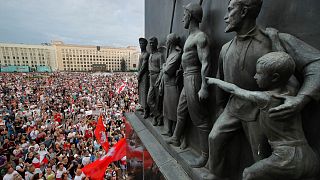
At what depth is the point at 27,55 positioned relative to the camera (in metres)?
127

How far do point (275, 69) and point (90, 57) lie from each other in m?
152

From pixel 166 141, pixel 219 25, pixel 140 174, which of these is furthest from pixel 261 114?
pixel 140 174

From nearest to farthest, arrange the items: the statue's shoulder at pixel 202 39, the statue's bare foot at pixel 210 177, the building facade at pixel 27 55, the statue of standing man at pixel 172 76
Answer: the statue's bare foot at pixel 210 177
the statue's shoulder at pixel 202 39
the statue of standing man at pixel 172 76
the building facade at pixel 27 55

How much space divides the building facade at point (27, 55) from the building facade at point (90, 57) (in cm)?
399

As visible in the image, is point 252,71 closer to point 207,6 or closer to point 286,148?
point 286,148

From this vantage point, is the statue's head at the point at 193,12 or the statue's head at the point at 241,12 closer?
the statue's head at the point at 241,12

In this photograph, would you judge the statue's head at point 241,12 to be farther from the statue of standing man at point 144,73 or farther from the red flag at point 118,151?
the red flag at point 118,151

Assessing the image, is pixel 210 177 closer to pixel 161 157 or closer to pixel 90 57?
pixel 161 157

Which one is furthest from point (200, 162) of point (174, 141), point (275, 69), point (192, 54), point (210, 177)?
point (275, 69)

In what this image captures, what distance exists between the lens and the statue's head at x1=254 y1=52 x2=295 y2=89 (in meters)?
2.00

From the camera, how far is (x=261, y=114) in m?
2.25

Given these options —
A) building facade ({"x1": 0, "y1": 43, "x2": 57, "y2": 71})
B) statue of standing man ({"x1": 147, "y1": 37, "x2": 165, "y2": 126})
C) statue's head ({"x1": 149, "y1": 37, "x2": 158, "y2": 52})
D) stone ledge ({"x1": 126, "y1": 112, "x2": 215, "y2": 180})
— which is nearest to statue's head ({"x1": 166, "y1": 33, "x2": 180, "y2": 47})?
statue of standing man ({"x1": 147, "y1": 37, "x2": 165, "y2": 126})

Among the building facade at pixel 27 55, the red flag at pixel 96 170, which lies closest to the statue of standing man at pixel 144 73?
the red flag at pixel 96 170

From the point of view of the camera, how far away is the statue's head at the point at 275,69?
1995mm
